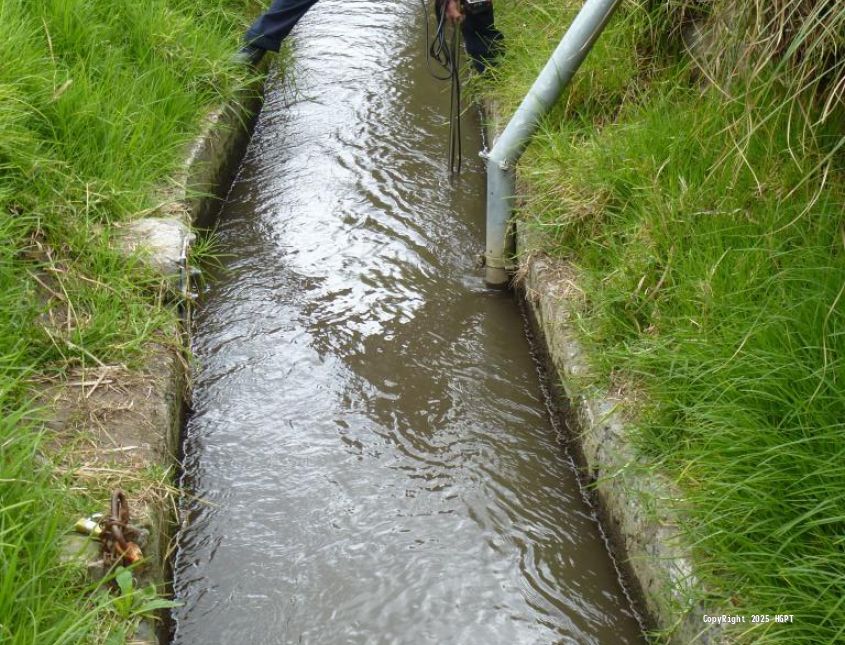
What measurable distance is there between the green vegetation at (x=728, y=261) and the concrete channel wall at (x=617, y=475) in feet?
0.20

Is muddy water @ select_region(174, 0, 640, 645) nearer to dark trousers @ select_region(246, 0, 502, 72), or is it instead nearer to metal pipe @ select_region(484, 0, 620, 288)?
metal pipe @ select_region(484, 0, 620, 288)

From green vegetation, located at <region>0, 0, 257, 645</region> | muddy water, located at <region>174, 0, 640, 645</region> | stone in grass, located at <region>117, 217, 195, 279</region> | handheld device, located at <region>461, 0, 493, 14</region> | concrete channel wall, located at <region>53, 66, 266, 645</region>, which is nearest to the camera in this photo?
green vegetation, located at <region>0, 0, 257, 645</region>

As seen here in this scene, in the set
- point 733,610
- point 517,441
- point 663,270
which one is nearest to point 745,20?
point 663,270

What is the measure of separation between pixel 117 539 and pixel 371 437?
1.24 metres

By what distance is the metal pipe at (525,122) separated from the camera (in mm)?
3752

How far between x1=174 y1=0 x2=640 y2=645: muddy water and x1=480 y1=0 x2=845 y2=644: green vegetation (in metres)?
0.48

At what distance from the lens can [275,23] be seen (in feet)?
17.7

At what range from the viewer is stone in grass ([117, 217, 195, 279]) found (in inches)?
147

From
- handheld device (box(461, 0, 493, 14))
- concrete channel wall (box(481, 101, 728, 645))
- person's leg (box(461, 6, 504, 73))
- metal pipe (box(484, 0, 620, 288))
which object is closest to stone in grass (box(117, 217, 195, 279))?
metal pipe (box(484, 0, 620, 288))

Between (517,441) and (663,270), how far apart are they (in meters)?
0.85

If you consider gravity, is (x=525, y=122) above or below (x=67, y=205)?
above

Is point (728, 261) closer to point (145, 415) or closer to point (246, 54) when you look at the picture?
point (145, 415)

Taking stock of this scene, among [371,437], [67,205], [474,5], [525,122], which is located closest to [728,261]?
[525,122]

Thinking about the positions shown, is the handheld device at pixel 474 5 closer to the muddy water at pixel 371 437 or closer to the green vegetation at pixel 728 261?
the muddy water at pixel 371 437
